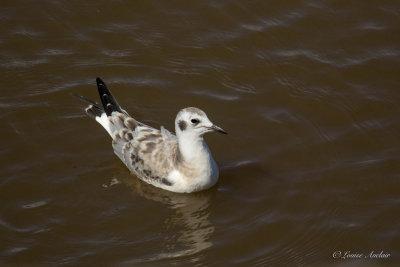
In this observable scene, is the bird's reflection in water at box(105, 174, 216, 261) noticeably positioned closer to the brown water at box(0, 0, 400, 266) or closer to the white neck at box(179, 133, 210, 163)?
the brown water at box(0, 0, 400, 266)

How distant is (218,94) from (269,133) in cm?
116

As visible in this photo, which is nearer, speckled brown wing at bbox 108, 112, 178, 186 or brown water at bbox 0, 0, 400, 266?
brown water at bbox 0, 0, 400, 266

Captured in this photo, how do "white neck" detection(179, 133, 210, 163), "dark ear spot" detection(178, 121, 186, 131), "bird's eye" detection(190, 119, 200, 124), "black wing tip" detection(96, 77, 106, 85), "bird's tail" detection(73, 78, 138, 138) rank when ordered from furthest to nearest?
1. "black wing tip" detection(96, 77, 106, 85)
2. "bird's tail" detection(73, 78, 138, 138)
3. "white neck" detection(179, 133, 210, 163)
4. "dark ear spot" detection(178, 121, 186, 131)
5. "bird's eye" detection(190, 119, 200, 124)

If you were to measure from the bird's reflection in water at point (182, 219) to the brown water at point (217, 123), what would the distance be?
22mm

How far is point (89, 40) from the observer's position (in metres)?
10.5

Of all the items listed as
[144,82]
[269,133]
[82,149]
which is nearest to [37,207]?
[82,149]

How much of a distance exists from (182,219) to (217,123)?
6.31 feet

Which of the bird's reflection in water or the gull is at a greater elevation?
the gull

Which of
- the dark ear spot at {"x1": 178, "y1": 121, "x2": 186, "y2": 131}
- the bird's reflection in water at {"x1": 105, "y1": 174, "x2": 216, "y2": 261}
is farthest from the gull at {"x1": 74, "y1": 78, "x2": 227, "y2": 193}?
the bird's reflection in water at {"x1": 105, "y1": 174, "x2": 216, "y2": 261}

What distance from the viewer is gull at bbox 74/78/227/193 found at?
789cm

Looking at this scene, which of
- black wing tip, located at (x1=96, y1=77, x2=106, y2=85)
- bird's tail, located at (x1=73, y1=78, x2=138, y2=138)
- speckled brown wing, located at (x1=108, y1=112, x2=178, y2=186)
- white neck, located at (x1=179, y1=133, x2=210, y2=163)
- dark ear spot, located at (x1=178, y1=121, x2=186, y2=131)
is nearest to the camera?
dark ear spot, located at (x1=178, y1=121, x2=186, y2=131)

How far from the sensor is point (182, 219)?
7.98 m

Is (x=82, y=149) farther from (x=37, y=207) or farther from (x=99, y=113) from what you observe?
(x=37, y=207)

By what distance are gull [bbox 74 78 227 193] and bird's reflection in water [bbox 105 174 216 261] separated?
4.7 inches
